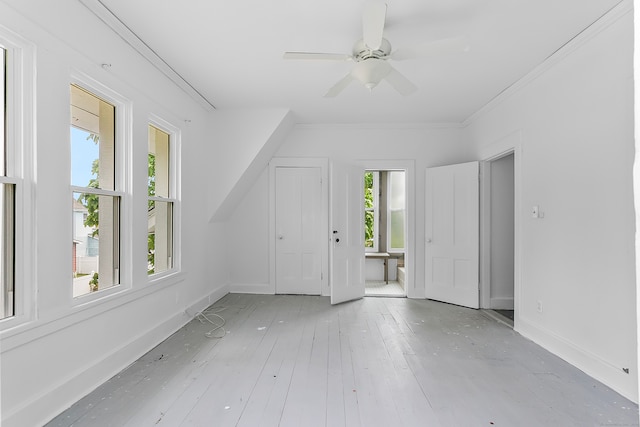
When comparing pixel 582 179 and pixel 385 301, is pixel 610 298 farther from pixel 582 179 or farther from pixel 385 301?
pixel 385 301

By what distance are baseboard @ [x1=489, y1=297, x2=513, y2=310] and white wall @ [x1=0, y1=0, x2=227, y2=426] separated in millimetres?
3927

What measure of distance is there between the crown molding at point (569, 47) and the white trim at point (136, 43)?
3.35 metres

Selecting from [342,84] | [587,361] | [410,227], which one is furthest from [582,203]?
[410,227]

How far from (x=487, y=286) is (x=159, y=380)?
151 inches

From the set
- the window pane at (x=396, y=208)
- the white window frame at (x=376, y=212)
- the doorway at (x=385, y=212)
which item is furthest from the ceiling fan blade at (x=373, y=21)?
the window pane at (x=396, y=208)

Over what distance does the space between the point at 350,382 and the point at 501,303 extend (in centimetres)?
289

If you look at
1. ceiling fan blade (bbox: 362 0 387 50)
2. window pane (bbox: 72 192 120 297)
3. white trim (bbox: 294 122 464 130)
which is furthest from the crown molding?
window pane (bbox: 72 192 120 297)

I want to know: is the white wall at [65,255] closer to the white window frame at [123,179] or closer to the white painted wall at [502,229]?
the white window frame at [123,179]

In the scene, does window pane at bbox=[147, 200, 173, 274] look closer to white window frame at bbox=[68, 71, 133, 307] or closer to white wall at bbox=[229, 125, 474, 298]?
white window frame at bbox=[68, 71, 133, 307]

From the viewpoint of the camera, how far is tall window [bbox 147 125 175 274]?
3.04 meters

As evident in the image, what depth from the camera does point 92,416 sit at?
74.4 inches

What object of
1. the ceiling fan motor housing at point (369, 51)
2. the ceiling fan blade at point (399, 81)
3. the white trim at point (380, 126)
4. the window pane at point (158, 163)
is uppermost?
the white trim at point (380, 126)

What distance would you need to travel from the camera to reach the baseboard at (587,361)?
2.12 meters

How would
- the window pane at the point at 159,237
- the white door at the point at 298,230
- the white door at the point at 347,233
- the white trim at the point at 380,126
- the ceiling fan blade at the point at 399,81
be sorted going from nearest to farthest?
1. the ceiling fan blade at the point at 399,81
2. the window pane at the point at 159,237
3. the white door at the point at 347,233
4. the white trim at the point at 380,126
5. the white door at the point at 298,230
